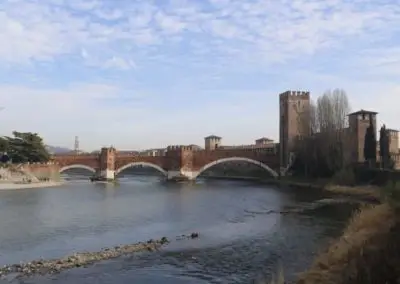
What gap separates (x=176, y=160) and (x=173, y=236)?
161 feet

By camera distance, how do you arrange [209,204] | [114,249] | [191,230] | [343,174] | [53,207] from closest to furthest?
[114,249]
[191,230]
[53,207]
[209,204]
[343,174]

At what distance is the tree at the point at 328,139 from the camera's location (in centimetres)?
4981

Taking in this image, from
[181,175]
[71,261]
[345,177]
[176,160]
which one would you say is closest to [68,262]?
[71,261]

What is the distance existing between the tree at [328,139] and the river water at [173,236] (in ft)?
59.2

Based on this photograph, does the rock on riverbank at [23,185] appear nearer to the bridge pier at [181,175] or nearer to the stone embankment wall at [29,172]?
the stone embankment wall at [29,172]

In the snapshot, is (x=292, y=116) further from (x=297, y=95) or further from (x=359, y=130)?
(x=359, y=130)

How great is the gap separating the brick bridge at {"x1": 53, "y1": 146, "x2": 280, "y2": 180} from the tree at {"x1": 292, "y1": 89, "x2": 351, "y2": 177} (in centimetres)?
1312

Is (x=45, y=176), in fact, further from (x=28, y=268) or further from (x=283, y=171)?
(x=28, y=268)

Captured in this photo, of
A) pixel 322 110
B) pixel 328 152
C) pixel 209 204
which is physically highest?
pixel 322 110

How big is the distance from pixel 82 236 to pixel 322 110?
3809cm

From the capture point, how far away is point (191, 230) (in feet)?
70.4

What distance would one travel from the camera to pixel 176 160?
68688 millimetres

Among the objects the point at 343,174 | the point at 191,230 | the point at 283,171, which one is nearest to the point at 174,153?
the point at 283,171

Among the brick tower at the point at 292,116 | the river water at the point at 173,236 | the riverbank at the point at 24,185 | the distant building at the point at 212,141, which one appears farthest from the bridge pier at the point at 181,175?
the distant building at the point at 212,141
